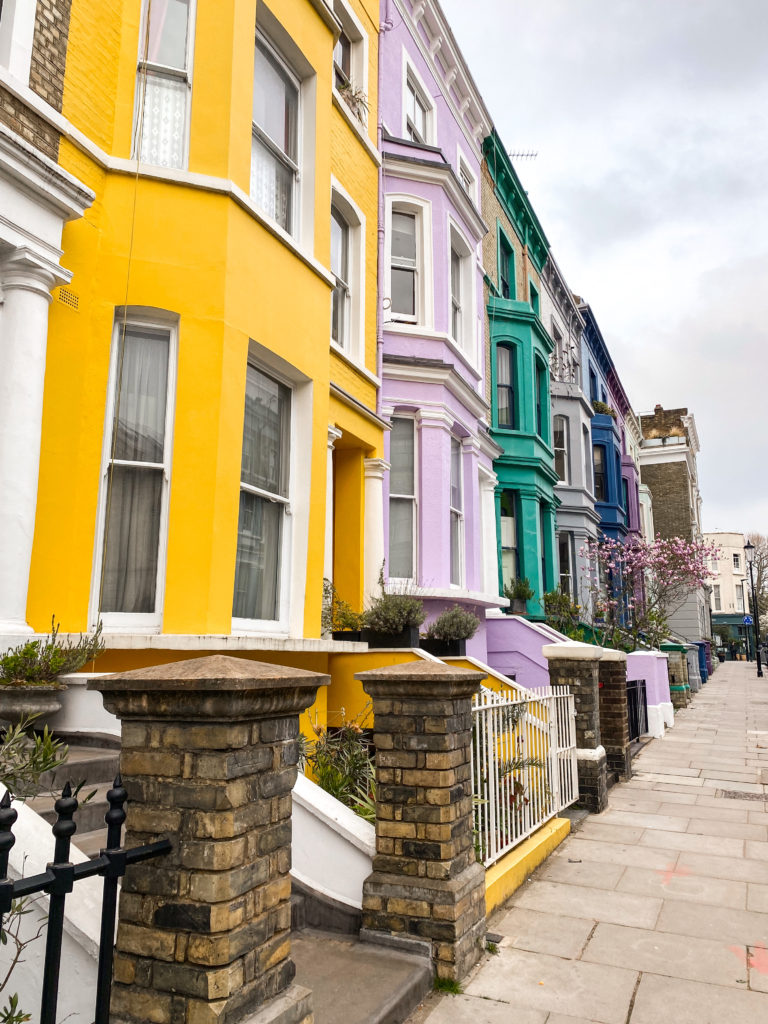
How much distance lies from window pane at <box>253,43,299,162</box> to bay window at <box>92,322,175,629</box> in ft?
8.81

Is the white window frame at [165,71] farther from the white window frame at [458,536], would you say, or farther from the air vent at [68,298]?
the white window frame at [458,536]

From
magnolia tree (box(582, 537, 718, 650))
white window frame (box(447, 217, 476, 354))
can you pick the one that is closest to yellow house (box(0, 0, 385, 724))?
white window frame (box(447, 217, 476, 354))

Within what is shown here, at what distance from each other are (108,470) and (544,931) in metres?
4.21

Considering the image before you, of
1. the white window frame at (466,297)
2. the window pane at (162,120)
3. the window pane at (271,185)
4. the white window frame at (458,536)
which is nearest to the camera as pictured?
the window pane at (162,120)

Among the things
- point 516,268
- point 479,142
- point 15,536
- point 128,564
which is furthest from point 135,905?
point 516,268

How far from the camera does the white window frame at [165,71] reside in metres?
6.29

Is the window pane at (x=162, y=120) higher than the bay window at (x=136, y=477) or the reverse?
higher

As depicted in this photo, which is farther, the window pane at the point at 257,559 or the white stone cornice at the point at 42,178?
the window pane at the point at 257,559

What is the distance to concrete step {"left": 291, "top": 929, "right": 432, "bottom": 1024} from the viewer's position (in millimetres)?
3318

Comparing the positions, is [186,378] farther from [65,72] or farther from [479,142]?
[479,142]

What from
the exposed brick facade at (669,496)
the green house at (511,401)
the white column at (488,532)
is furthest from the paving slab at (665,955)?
the exposed brick facade at (669,496)

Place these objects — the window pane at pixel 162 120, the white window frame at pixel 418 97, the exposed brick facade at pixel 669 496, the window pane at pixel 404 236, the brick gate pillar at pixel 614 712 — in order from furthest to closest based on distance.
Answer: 1. the exposed brick facade at pixel 669 496
2. the white window frame at pixel 418 97
3. the window pane at pixel 404 236
4. the brick gate pillar at pixel 614 712
5. the window pane at pixel 162 120

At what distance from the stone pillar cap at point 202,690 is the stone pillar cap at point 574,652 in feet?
19.1

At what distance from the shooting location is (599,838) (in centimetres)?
686
